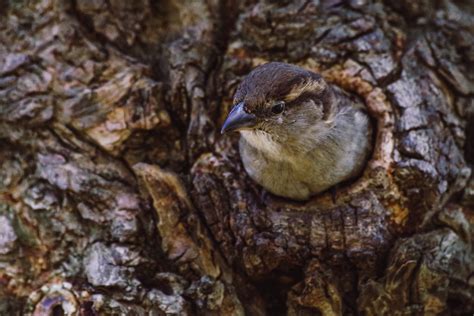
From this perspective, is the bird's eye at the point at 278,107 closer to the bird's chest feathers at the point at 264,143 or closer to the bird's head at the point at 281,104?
the bird's head at the point at 281,104

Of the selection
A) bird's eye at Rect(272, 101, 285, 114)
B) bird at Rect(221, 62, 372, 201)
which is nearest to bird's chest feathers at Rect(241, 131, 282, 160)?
bird at Rect(221, 62, 372, 201)

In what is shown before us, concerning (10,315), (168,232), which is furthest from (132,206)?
(10,315)

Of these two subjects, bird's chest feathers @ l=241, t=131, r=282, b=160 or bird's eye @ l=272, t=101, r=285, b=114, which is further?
bird's chest feathers @ l=241, t=131, r=282, b=160

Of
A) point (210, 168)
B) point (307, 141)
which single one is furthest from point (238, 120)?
point (307, 141)

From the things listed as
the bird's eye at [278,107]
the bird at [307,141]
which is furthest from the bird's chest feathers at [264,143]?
the bird's eye at [278,107]

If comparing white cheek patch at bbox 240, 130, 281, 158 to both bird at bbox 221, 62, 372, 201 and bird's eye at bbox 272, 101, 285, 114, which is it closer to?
bird at bbox 221, 62, 372, 201

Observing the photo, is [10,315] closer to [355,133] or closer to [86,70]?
[86,70]
